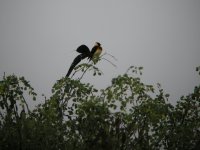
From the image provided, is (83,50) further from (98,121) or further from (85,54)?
(98,121)

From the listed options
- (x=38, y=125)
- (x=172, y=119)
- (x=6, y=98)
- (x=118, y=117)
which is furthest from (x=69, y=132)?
(x=172, y=119)

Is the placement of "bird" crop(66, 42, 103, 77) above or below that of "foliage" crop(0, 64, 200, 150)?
above

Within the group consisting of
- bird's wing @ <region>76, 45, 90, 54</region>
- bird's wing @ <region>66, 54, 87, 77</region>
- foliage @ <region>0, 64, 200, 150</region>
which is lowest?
foliage @ <region>0, 64, 200, 150</region>

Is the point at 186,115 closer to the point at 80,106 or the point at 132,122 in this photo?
the point at 132,122

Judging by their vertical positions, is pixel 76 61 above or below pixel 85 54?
below

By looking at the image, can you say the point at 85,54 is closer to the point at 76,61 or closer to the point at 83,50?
the point at 83,50

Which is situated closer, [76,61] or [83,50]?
[76,61]

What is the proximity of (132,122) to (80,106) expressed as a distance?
36.9 inches

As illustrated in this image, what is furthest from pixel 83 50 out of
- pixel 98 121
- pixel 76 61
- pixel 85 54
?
pixel 98 121

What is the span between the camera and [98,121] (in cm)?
457

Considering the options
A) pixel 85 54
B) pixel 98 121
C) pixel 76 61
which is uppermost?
pixel 85 54

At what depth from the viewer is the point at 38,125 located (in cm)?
488

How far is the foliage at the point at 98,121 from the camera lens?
178 inches

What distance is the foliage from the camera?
4523mm
